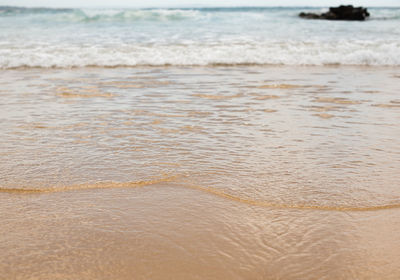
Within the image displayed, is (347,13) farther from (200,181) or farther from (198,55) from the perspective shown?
(200,181)

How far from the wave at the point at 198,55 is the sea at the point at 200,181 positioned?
10.2 feet

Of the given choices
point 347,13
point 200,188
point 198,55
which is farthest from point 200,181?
point 347,13

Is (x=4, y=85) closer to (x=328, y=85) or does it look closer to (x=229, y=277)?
(x=328, y=85)

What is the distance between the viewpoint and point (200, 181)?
236 centimetres

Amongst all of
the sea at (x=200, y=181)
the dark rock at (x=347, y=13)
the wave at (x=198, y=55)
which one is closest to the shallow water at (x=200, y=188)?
the sea at (x=200, y=181)

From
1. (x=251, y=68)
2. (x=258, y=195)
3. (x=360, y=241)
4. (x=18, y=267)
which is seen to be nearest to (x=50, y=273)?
(x=18, y=267)

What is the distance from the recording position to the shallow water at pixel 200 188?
1573mm

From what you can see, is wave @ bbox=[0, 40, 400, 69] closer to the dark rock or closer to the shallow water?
the shallow water

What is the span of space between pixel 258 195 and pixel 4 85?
5167 millimetres

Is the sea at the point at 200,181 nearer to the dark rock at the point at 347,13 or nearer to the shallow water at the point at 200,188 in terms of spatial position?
the shallow water at the point at 200,188

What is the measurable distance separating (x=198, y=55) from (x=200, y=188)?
7.49 m

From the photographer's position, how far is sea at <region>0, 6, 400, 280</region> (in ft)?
5.18

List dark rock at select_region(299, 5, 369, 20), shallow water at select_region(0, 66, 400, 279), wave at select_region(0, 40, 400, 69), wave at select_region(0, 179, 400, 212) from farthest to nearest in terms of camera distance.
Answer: dark rock at select_region(299, 5, 369, 20), wave at select_region(0, 40, 400, 69), wave at select_region(0, 179, 400, 212), shallow water at select_region(0, 66, 400, 279)

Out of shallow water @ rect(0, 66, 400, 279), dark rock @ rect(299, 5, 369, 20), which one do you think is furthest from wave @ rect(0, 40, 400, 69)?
dark rock @ rect(299, 5, 369, 20)
